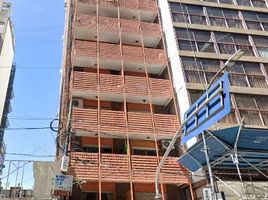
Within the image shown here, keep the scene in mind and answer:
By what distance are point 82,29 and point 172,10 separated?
7.03 meters

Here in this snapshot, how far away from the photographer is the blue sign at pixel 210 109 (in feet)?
31.1

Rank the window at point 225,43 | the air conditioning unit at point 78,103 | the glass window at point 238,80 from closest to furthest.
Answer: the air conditioning unit at point 78,103
the glass window at point 238,80
the window at point 225,43

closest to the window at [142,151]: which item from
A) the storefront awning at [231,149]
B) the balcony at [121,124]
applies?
the balcony at [121,124]

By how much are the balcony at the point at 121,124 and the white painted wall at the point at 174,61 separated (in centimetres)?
125

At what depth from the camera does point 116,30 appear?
2439 cm

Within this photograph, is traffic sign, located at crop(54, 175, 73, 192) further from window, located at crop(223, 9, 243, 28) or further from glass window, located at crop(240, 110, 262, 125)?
window, located at crop(223, 9, 243, 28)

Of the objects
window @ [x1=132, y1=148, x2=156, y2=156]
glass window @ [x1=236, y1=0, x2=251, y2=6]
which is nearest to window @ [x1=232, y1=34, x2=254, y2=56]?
glass window @ [x1=236, y1=0, x2=251, y2=6]

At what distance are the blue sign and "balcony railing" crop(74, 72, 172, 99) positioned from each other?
10.00 metres

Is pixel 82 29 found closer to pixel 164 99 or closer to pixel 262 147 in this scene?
pixel 164 99

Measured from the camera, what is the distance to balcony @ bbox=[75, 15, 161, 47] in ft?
78.4

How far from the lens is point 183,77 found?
→ 21203mm

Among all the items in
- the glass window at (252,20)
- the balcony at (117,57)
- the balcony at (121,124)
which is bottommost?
the balcony at (121,124)

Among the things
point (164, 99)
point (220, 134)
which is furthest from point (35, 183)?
point (164, 99)

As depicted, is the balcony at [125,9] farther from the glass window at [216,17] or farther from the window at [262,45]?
the window at [262,45]
